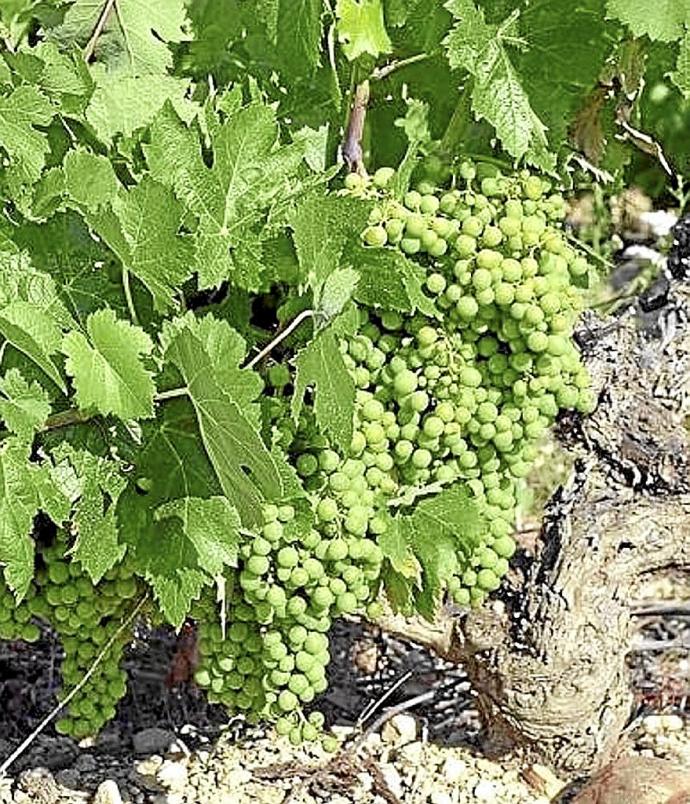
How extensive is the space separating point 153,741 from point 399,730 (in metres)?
0.37

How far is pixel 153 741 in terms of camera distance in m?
2.34

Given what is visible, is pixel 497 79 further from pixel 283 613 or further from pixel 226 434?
pixel 283 613

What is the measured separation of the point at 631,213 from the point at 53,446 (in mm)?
3023

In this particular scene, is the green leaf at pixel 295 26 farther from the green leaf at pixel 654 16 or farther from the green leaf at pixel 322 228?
the green leaf at pixel 654 16

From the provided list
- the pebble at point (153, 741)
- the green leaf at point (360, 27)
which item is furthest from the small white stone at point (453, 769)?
the green leaf at point (360, 27)

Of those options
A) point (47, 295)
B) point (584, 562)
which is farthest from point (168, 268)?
point (584, 562)

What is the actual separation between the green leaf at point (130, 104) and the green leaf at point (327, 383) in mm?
346

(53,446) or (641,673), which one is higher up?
(53,446)

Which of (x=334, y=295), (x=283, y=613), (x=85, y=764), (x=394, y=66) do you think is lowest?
(x=85, y=764)

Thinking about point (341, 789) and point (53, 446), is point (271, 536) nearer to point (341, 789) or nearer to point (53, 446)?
point (53, 446)

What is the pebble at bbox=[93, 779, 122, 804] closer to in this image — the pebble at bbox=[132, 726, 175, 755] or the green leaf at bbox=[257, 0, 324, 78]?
the pebble at bbox=[132, 726, 175, 755]

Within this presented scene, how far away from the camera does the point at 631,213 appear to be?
429cm

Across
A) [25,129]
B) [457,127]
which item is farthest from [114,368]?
[457,127]

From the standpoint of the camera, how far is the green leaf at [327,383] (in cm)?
143
